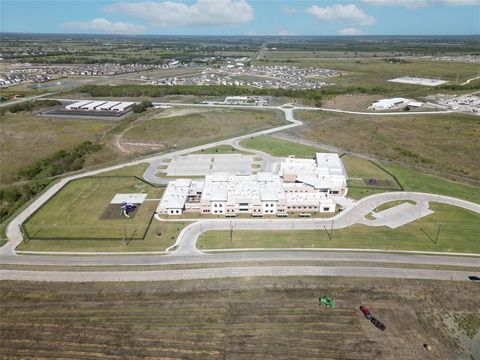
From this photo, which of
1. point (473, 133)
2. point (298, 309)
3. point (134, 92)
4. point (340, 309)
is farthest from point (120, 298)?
point (134, 92)

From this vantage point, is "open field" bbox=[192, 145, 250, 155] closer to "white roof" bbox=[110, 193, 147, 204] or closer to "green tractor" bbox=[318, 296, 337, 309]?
"white roof" bbox=[110, 193, 147, 204]

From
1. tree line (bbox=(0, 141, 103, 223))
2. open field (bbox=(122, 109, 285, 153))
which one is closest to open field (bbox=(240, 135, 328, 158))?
open field (bbox=(122, 109, 285, 153))

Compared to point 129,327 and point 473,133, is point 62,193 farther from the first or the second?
point 473,133

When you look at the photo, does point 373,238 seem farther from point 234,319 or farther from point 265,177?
point 234,319

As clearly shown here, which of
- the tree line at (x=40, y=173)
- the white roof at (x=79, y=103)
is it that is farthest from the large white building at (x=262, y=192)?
the white roof at (x=79, y=103)

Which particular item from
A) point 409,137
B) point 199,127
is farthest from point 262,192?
point 409,137
